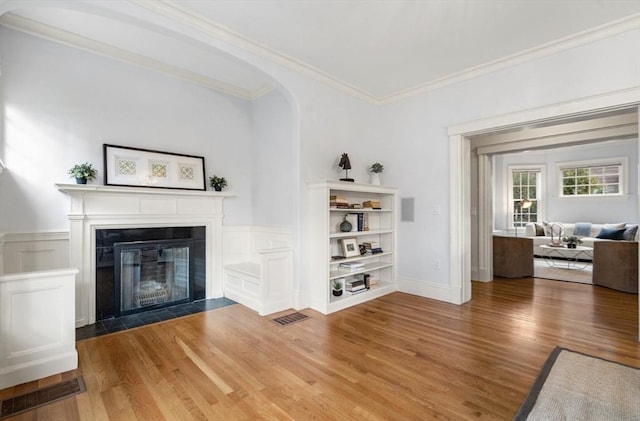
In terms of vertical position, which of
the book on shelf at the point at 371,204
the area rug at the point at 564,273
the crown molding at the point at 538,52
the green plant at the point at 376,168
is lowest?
the area rug at the point at 564,273

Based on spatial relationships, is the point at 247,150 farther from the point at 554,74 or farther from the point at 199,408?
the point at 554,74

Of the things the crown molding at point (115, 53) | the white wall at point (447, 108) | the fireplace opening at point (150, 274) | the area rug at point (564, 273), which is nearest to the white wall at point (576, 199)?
the area rug at point (564, 273)

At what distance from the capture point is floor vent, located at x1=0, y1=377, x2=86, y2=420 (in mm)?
1796

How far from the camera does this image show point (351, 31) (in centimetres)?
288

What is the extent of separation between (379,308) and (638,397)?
2.14 m

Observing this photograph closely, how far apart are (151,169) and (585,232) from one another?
9.12 meters

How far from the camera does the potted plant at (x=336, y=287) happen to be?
12.2 feet

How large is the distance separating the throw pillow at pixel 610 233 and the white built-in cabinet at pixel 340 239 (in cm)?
576

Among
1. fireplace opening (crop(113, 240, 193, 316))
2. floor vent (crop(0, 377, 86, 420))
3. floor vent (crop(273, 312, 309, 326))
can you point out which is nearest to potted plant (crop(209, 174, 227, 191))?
fireplace opening (crop(113, 240, 193, 316))

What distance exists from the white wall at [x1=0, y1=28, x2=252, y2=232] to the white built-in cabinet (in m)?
1.68

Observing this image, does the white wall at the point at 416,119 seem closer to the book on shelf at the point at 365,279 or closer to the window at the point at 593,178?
the book on shelf at the point at 365,279

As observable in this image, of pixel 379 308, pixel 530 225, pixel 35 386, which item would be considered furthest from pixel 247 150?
pixel 530 225

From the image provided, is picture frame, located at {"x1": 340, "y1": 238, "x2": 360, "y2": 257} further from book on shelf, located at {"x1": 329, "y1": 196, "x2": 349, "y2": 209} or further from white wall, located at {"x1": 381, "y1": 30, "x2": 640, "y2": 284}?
white wall, located at {"x1": 381, "y1": 30, "x2": 640, "y2": 284}

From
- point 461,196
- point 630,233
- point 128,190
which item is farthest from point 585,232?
point 128,190
